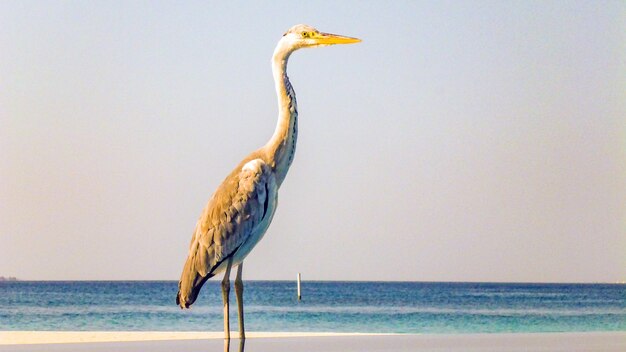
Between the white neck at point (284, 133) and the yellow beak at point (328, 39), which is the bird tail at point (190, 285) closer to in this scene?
the white neck at point (284, 133)

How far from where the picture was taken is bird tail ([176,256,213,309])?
628 cm

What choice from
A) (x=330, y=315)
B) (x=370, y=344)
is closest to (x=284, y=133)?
(x=370, y=344)

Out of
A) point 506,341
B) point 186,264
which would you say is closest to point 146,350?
point 186,264

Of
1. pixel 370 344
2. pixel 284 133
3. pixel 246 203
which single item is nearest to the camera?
pixel 246 203

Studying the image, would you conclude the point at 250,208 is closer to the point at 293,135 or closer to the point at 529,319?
the point at 293,135

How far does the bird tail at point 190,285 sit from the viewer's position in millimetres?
6281

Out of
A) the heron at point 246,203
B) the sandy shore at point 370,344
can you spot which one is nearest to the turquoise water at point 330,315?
the sandy shore at point 370,344

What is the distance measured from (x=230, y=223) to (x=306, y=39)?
4.21ft

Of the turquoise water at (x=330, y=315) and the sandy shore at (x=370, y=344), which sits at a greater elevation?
the sandy shore at (x=370, y=344)

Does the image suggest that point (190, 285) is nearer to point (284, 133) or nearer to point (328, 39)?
point (284, 133)

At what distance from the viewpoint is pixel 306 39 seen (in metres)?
6.48

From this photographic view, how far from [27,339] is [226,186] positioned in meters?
4.56

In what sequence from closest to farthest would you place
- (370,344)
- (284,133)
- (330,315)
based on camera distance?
(284,133)
(370,344)
(330,315)

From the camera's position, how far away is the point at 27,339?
32.9 ft
